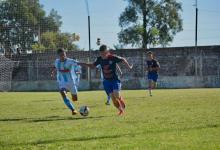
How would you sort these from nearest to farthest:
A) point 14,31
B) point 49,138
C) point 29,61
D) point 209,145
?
point 209,145 < point 49,138 < point 29,61 < point 14,31

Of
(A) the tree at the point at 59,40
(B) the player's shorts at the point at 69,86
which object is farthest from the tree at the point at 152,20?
(B) the player's shorts at the point at 69,86

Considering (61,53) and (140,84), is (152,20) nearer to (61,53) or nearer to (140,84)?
(140,84)

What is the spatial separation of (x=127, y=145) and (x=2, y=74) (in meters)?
38.2

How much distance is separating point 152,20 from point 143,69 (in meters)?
24.3

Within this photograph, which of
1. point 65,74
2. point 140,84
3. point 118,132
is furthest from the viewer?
point 140,84

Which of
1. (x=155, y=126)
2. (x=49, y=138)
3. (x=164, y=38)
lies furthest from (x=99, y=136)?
(x=164, y=38)

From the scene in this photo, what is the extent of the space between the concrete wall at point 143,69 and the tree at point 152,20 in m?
19.6

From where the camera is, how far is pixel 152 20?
222 ft

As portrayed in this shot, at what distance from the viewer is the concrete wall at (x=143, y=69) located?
42000 millimetres

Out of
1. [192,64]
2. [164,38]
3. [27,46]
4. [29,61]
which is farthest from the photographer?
[164,38]

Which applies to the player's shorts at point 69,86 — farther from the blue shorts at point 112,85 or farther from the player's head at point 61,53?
the blue shorts at point 112,85

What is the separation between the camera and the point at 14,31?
55688mm

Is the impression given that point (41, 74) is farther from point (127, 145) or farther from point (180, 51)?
point (127, 145)

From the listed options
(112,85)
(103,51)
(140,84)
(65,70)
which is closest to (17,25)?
(140,84)
